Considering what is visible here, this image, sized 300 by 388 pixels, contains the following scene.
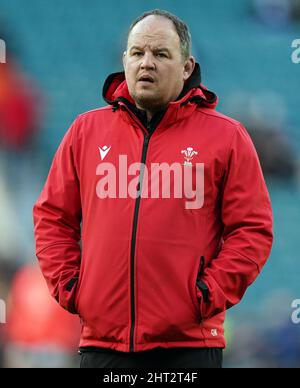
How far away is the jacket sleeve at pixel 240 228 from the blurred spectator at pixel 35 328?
7.05ft

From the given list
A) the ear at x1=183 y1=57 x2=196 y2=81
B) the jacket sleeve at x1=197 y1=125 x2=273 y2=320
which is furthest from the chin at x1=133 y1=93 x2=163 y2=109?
the jacket sleeve at x1=197 y1=125 x2=273 y2=320

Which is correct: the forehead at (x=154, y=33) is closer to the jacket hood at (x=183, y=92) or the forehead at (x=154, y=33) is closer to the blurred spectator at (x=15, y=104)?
the jacket hood at (x=183, y=92)

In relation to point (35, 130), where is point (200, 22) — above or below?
above

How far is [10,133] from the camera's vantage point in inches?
198

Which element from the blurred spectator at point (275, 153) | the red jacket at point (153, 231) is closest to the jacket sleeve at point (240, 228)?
the red jacket at point (153, 231)

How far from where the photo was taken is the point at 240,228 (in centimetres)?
248

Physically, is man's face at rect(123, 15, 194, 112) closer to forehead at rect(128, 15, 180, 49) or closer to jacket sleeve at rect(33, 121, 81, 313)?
forehead at rect(128, 15, 180, 49)

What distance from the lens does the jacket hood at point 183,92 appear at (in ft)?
8.50

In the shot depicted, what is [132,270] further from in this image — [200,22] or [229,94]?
[200,22]

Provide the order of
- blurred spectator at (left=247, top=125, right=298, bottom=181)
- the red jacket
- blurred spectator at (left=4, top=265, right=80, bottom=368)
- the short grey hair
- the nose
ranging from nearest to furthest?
1. the red jacket
2. the nose
3. the short grey hair
4. blurred spectator at (left=4, top=265, right=80, bottom=368)
5. blurred spectator at (left=247, top=125, right=298, bottom=181)

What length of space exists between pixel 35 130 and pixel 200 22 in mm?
1202

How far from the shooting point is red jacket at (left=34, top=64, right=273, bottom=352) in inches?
94.2

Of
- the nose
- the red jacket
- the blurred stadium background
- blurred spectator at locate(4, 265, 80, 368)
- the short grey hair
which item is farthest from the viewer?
the blurred stadium background
